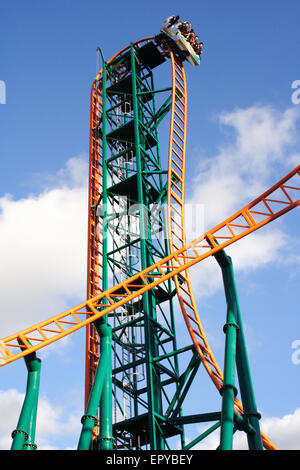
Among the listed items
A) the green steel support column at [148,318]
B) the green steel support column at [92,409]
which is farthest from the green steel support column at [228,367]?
the green steel support column at [148,318]

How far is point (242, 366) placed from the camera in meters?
15.7

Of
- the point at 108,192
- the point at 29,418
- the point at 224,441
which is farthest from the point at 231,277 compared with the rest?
the point at 108,192

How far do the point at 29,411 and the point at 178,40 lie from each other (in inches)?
754

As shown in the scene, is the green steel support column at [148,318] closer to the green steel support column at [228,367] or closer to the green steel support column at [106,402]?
the green steel support column at [106,402]

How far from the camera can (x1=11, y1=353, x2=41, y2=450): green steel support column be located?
14.8 metres

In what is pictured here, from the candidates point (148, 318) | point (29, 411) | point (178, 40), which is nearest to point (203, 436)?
point (148, 318)

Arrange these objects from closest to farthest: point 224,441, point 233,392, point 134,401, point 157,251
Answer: point 224,441 < point 233,392 < point 134,401 < point 157,251

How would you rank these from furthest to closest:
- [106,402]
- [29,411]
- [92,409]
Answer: [106,402] → [29,411] → [92,409]

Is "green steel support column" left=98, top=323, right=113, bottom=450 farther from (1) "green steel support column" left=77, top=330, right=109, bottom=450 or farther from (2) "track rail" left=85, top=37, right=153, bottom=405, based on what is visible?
Answer: (2) "track rail" left=85, top=37, right=153, bottom=405

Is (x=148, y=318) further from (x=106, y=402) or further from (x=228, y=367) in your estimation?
(x=228, y=367)

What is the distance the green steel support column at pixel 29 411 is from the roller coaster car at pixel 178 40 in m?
17.6
